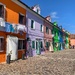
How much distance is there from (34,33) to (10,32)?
8.38 meters

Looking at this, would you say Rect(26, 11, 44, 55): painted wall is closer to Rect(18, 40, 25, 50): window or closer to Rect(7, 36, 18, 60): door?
Rect(18, 40, 25, 50): window

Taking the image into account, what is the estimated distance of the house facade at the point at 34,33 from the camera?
22.9m

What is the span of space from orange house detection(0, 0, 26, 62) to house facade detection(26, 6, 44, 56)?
94.4 inches

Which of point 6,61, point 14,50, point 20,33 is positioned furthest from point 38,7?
point 6,61

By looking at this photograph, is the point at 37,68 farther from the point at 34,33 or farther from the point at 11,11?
the point at 34,33

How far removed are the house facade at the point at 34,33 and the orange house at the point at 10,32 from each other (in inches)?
94.4

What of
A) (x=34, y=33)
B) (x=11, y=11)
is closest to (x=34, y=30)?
(x=34, y=33)

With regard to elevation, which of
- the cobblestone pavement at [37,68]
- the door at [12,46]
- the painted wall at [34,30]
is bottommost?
the cobblestone pavement at [37,68]

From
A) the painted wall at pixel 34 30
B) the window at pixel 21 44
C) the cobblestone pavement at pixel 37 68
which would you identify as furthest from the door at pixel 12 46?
the painted wall at pixel 34 30

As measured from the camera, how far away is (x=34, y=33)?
25.2 meters

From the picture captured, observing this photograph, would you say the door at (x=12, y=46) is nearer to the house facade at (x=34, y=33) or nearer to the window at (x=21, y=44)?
the window at (x=21, y=44)

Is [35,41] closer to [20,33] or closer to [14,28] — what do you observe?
[20,33]

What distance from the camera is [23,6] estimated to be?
20.6 meters

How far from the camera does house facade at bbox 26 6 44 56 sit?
2294 cm
